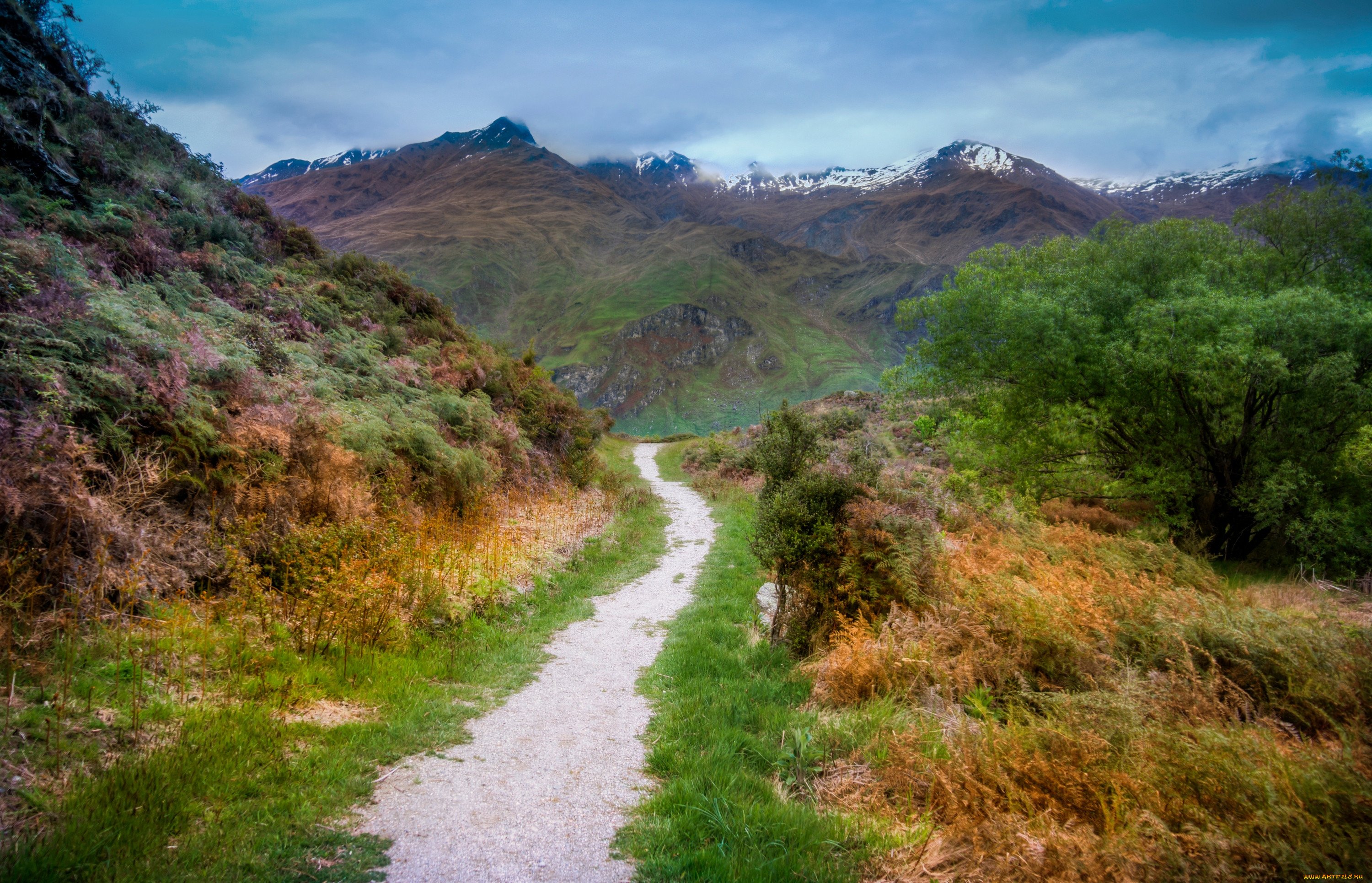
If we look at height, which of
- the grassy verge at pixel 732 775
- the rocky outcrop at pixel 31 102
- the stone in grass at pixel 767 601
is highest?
the rocky outcrop at pixel 31 102

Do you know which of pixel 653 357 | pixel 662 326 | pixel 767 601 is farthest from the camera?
pixel 662 326

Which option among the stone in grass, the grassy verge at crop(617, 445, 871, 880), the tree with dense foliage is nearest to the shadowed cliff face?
the tree with dense foliage

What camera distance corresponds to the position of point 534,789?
13.5 feet

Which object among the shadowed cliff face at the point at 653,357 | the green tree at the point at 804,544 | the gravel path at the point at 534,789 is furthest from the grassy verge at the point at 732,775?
the shadowed cliff face at the point at 653,357

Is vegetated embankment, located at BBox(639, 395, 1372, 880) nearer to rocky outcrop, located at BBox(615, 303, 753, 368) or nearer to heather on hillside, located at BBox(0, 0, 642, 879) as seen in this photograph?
heather on hillside, located at BBox(0, 0, 642, 879)

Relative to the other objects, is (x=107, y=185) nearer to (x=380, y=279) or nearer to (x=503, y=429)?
(x=380, y=279)

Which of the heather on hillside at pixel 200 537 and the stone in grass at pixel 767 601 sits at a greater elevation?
the heather on hillside at pixel 200 537

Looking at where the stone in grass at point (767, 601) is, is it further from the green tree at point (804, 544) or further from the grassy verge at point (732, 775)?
the grassy verge at point (732, 775)

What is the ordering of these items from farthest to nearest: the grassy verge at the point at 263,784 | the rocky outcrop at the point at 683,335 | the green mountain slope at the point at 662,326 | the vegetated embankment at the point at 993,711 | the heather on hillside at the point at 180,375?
the rocky outcrop at the point at 683,335 < the green mountain slope at the point at 662,326 < the heather on hillside at the point at 180,375 < the vegetated embankment at the point at 993,711 < the grassy verge at the point at 263,784

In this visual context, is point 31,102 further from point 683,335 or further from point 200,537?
point 683,335

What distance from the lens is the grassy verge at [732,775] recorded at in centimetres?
335

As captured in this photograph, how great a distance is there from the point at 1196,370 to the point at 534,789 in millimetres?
13289

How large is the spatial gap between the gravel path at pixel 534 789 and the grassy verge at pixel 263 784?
24cm

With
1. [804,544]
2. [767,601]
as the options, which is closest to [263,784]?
[804,544]
